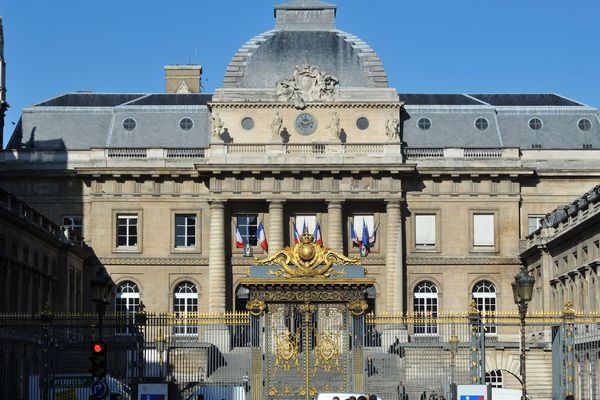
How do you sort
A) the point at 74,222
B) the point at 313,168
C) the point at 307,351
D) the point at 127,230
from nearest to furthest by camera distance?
1. the point at 307,351
2. the point at 313,168
3. the point at 127,230
4. the point at 74,222

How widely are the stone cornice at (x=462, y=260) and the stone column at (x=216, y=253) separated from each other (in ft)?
32.1

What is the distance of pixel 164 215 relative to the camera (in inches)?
3095

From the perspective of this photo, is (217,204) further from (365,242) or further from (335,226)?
(365,242)

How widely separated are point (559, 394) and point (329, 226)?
3591 cm

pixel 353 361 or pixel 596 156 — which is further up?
pixel 596 156

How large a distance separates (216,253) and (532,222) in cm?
1685

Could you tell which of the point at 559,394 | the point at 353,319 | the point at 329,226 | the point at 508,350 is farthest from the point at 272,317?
the point at 329,226

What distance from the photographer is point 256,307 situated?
4109 centimetres

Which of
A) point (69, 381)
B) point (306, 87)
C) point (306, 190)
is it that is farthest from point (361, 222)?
point (69, 381)

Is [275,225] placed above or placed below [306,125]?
below

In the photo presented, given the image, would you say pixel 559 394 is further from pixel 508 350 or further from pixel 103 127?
pixel 103 127

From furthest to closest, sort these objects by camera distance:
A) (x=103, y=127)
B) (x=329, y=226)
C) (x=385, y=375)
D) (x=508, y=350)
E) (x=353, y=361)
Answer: (x=103, y=127) → (x=329, y=226) → (x=508, y=350) → (x=385, y=375) → (x=353, y=361)

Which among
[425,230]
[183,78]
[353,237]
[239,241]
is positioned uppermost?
[183,78]

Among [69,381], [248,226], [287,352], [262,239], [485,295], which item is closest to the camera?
[69,381]
